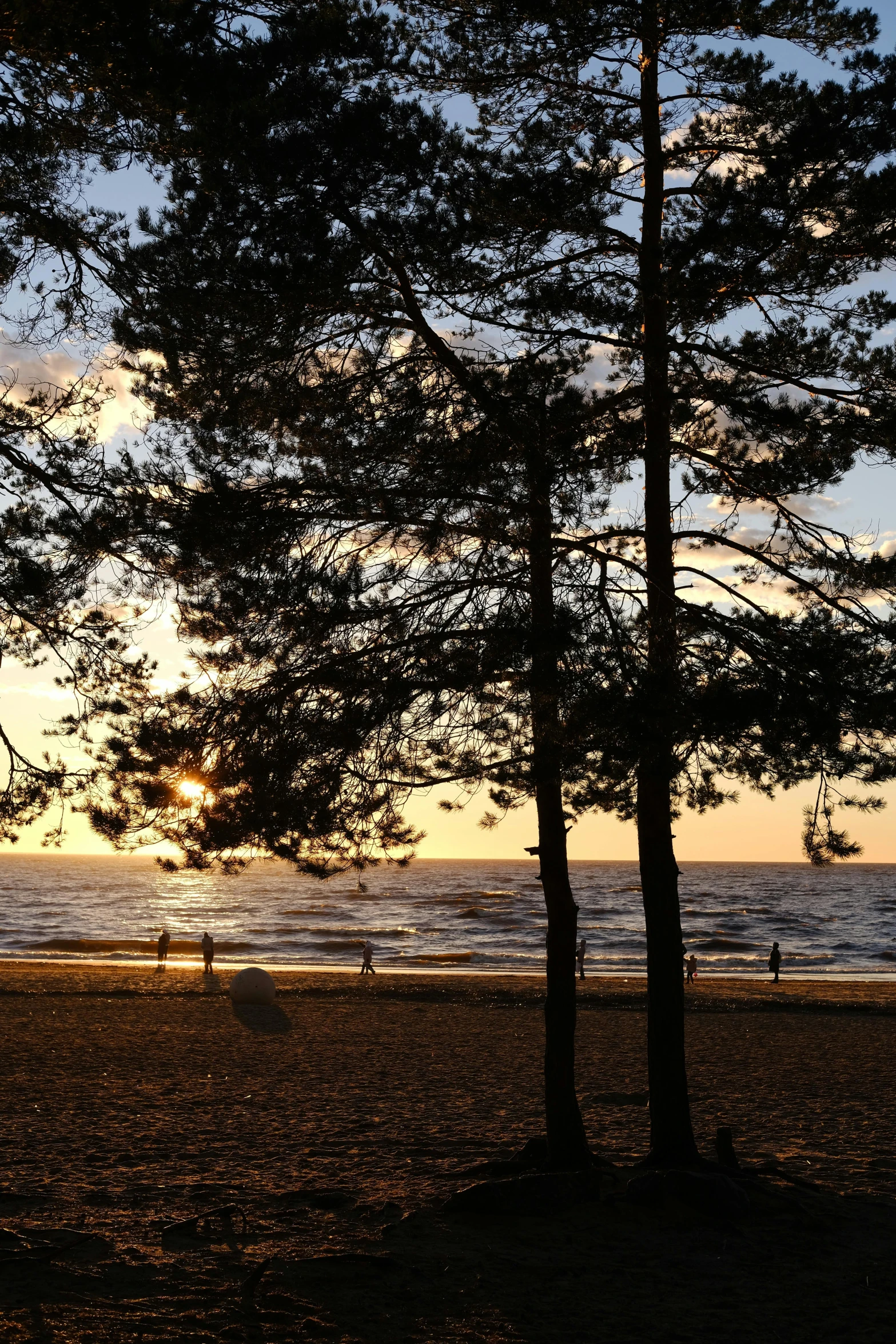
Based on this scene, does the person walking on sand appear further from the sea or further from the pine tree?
the pine tree

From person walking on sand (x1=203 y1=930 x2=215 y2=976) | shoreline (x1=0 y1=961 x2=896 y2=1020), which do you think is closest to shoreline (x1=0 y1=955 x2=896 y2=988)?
shoreline (x1=0 y1=961 x2=896 y2=1020)

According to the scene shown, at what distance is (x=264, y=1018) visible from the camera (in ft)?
63.7

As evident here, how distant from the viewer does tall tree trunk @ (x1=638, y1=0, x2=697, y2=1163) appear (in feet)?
26.6

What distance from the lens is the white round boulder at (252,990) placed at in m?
21.2

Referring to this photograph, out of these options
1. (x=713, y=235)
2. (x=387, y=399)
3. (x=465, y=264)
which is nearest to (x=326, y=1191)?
(x=387, y=399)

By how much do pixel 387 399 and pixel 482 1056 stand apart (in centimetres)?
1093

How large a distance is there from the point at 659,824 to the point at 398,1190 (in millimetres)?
3522

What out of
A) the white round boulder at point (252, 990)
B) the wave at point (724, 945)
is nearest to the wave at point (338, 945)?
the wave at point (724, 945)

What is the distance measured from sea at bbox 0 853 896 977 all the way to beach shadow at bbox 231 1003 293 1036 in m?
3.14

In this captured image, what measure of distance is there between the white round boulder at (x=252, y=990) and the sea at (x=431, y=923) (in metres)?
4.47

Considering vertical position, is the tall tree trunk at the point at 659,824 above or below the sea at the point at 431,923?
above

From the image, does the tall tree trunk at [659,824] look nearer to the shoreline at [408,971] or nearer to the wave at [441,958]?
the shoreline at [408,971]

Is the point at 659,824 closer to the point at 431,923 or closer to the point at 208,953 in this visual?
the point at 208,953

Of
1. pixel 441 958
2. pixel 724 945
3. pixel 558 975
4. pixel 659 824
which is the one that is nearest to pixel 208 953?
pixel 441 958
